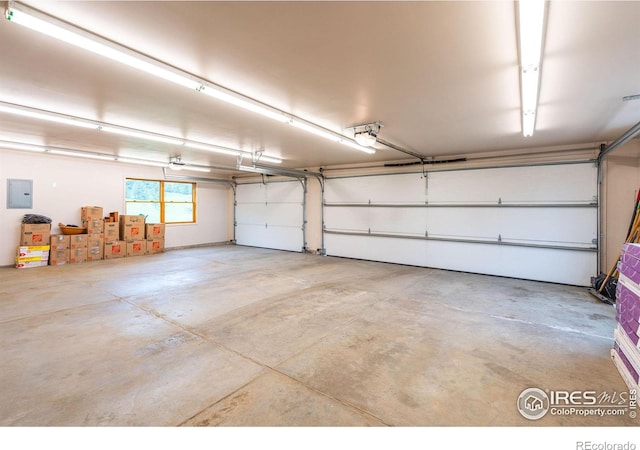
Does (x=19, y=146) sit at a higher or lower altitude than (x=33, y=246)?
higher

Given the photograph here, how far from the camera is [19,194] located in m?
6.61

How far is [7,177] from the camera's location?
6.46 metres

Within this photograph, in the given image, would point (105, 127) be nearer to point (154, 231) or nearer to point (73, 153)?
point (73, 153)

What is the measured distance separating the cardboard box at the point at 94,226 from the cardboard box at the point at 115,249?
→ 0.34 metres

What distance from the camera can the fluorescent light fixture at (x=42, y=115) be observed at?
358cm

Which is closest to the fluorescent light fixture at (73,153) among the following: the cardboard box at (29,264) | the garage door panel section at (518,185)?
the cardboard box at (29,264)

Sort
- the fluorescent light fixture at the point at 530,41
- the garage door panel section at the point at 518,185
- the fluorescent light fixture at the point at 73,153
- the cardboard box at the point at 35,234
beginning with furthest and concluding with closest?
1. the cardboard box at the point at 35,234
2. the fluorescent light fixture at the point at 73,153
3. the garage door panel section at the point at 518,185
4. the fluorescent light fixture at the point at 530,41

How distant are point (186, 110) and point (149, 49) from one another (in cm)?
150

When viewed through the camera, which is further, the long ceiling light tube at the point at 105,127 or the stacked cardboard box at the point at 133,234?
the stacked cardboard box at the point at 133,234

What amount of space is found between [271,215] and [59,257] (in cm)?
548

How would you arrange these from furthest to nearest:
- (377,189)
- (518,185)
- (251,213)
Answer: (251,213) < (377,189) < (518,185)

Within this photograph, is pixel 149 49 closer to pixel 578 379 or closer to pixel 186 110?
pixel 186 110

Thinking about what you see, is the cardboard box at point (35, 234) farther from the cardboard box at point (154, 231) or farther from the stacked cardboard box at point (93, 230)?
the cardboard box at point (154, 231)

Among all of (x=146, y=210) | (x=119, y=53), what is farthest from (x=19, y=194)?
(x=119, y=53)
